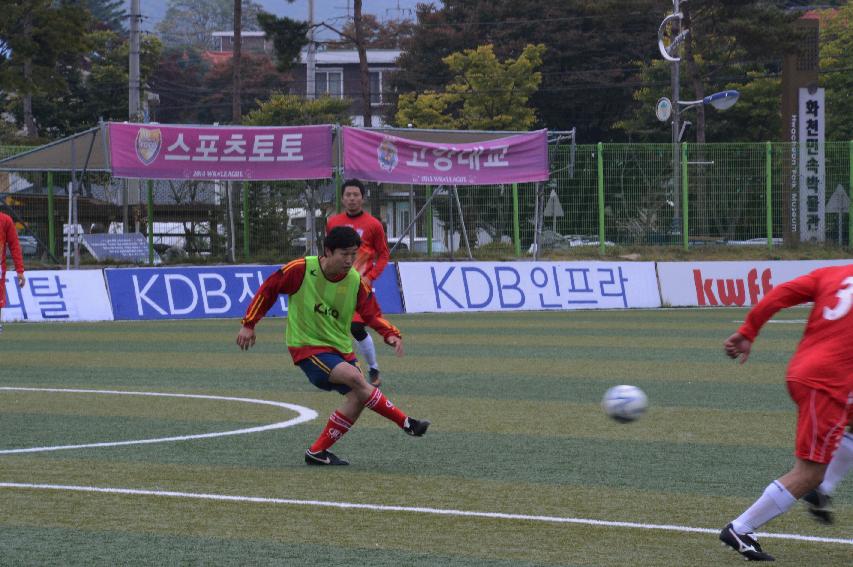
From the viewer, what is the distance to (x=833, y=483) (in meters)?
6.67

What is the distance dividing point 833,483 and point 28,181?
2593cm

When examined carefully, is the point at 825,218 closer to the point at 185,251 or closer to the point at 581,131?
the point at 185,251

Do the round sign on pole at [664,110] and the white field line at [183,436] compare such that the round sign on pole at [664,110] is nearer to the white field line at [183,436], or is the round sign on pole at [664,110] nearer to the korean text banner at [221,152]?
the korean text banner at [221,152]

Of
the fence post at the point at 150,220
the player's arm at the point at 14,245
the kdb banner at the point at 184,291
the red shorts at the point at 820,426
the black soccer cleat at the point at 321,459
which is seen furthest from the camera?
the fence post at the point at 150,220

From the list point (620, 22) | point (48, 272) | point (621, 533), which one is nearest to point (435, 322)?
point (48, 272)

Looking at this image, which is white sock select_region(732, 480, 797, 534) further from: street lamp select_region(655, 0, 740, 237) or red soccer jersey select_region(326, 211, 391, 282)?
street lamp select_region(655, 0, 740, 237)

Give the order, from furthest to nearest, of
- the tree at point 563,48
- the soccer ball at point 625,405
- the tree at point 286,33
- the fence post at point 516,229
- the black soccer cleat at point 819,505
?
1. the tree at point 563,48
2. the tree at point 286,33
3. the fence post at point 516,229
4. the soccer ball at point 625,405
5. the black soccer cleat at point 819,505

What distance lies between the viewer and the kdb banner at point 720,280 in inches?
1081

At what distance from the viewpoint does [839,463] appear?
6629mm

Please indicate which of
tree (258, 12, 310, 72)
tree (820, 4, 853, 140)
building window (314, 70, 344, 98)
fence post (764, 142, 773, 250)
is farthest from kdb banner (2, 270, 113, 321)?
building window (314, 70, 344, 98)

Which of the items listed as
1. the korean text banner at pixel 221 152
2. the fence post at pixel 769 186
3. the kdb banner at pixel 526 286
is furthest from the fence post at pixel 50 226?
the fence post at pixel 769 186

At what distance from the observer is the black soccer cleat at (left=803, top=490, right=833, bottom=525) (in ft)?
21.6

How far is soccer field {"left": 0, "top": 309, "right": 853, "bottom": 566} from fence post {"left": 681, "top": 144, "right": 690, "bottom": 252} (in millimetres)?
11554

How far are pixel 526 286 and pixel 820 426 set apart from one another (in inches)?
812
